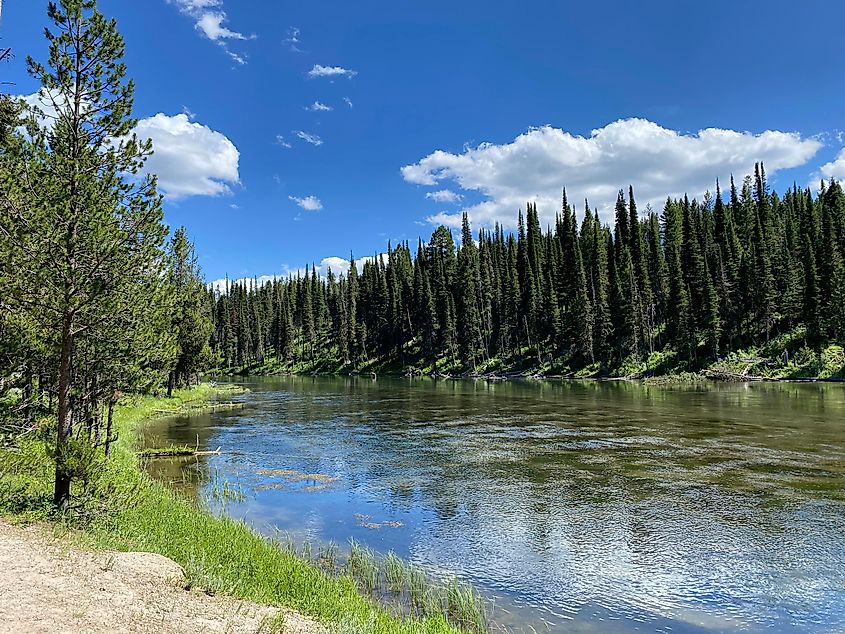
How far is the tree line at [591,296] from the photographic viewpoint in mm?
79062

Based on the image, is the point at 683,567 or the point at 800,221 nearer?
the point at 683,567

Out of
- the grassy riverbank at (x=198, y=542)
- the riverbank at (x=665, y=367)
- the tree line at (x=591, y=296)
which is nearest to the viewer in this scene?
the grassy riverbank at (x=198, y=542)

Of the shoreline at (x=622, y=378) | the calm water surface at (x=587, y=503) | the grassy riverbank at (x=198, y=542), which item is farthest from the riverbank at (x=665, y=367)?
the grassy riverbank at (x=198, y=542)

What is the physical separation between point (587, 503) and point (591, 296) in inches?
3436

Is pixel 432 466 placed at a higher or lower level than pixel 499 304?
lower

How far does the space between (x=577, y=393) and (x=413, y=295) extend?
71553 mm

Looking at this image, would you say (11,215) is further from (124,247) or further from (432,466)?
A: (432,466)

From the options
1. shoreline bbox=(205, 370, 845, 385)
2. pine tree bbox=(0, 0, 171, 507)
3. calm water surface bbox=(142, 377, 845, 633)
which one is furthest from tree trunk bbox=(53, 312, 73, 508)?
shoreline bbox=(205, 370, 845, 385)

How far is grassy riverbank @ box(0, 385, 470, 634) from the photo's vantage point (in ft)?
31.7

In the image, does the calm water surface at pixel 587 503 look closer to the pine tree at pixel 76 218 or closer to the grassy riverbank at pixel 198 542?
the grassy riverbank at pixel 198 542

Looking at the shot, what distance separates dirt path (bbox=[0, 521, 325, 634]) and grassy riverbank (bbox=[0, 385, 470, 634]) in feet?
2.08

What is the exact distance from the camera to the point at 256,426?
126 feet

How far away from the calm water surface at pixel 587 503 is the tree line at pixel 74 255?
641cm

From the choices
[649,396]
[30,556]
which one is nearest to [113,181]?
[30,556]
